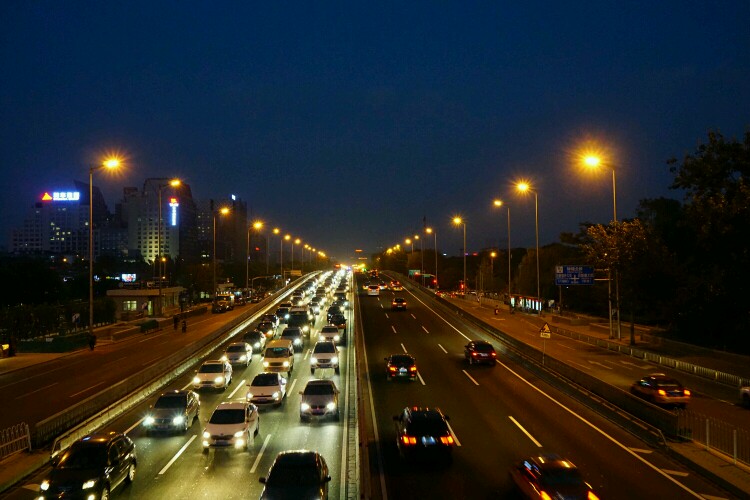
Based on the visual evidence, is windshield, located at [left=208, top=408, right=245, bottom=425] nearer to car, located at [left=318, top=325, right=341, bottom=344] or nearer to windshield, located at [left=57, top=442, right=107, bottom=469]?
windshield, located at [left=57, top=442, right=107, bottom=469]

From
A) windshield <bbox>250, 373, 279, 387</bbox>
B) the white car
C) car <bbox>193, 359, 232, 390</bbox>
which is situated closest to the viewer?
windshield <bbox>250, 373, 279, 387</bbox>

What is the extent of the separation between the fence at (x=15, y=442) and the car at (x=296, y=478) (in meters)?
8.81

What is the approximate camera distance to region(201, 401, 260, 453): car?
1786 cm

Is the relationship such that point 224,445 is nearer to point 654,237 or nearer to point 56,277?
point 654,237

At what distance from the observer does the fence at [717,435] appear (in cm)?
1667

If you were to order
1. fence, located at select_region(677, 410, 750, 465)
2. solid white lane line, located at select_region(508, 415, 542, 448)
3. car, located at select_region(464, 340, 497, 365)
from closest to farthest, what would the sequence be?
fence, located at select_region(677, 410, 750, 465), solid white lane line, located at select_region(508, 415, 542, 448), car, located at select_region(464, 340, 497, 365)

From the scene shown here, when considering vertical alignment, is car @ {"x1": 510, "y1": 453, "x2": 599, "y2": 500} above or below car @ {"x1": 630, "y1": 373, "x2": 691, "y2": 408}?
above

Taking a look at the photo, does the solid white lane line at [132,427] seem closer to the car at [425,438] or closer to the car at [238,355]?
the car at [425,438]

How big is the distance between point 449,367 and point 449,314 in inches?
1077

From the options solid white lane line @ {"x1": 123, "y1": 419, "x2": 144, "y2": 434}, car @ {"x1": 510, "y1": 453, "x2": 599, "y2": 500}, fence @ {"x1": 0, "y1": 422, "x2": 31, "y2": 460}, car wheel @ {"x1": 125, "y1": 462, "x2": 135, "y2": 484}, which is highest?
car @ {"x1": 510, "y1": 453, "x2": 599, "y2": 500}

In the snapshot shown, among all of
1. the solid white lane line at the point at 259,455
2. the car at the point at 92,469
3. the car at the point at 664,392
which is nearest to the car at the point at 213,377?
the solid white lane line at the point at 259,455

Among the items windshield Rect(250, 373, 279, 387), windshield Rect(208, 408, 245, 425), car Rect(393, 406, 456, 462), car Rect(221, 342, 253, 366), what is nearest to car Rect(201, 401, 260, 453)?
windshield Rect(208, 408, 245, 425)

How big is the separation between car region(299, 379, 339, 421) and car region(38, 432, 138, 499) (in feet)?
22.2

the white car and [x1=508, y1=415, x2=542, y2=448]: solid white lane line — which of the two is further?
the white car
